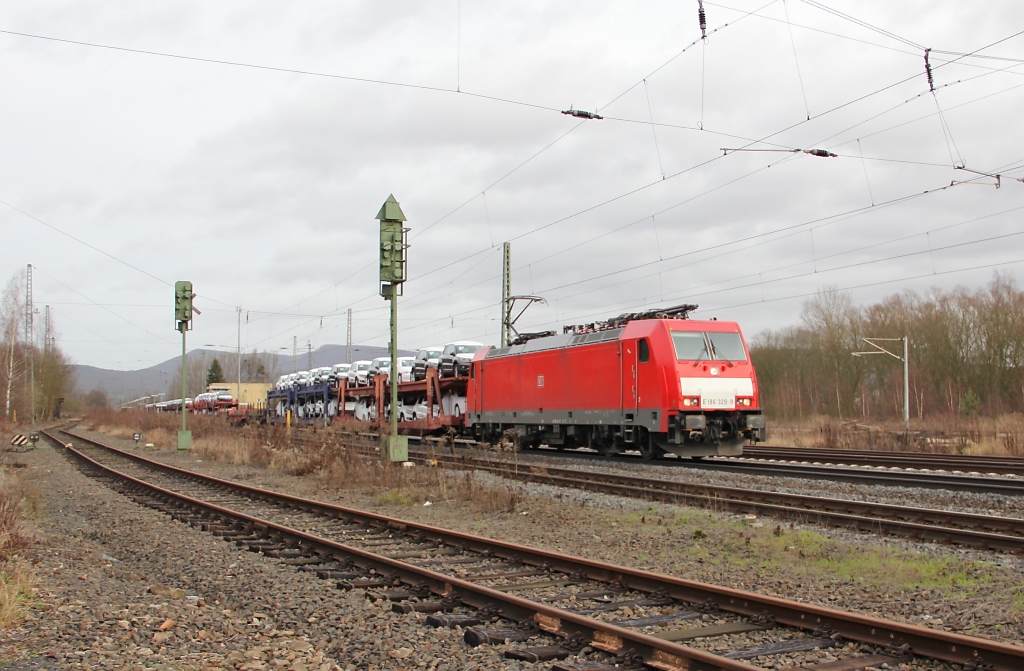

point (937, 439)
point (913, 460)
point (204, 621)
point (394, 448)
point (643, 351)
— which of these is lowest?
point (204, 621)

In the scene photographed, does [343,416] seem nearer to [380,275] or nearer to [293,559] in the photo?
[380,275]

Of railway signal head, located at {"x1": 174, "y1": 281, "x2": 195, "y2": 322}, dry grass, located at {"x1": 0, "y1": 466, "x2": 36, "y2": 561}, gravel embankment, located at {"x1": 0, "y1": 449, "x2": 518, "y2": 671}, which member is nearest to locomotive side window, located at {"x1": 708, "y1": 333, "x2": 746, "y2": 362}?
gravel embankment, located at {"x1": 0, "y1": 449, "x2": 518, "y2": 671}

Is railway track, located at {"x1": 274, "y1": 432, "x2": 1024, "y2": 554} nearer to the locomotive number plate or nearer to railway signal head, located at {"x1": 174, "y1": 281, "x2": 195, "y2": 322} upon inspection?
the locomotive number plate

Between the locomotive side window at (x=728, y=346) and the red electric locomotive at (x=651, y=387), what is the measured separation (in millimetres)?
28

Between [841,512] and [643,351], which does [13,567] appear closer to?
[841,512]

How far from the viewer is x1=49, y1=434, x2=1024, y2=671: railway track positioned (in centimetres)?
494

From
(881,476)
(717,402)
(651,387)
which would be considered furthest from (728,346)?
(881,476)

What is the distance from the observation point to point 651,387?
18.4 meters

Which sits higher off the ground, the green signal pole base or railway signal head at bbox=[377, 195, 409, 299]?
railway signal head at bbox=[377, 195, 409, 299]

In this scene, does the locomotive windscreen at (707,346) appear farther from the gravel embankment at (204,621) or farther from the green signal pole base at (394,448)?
the gravel embankment at (204,621)

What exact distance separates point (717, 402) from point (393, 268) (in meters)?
7.77

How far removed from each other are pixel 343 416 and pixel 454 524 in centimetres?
2736

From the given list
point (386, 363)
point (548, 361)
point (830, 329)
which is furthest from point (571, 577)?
point (830, 329)

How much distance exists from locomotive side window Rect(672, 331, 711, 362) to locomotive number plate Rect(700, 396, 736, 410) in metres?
0.93
